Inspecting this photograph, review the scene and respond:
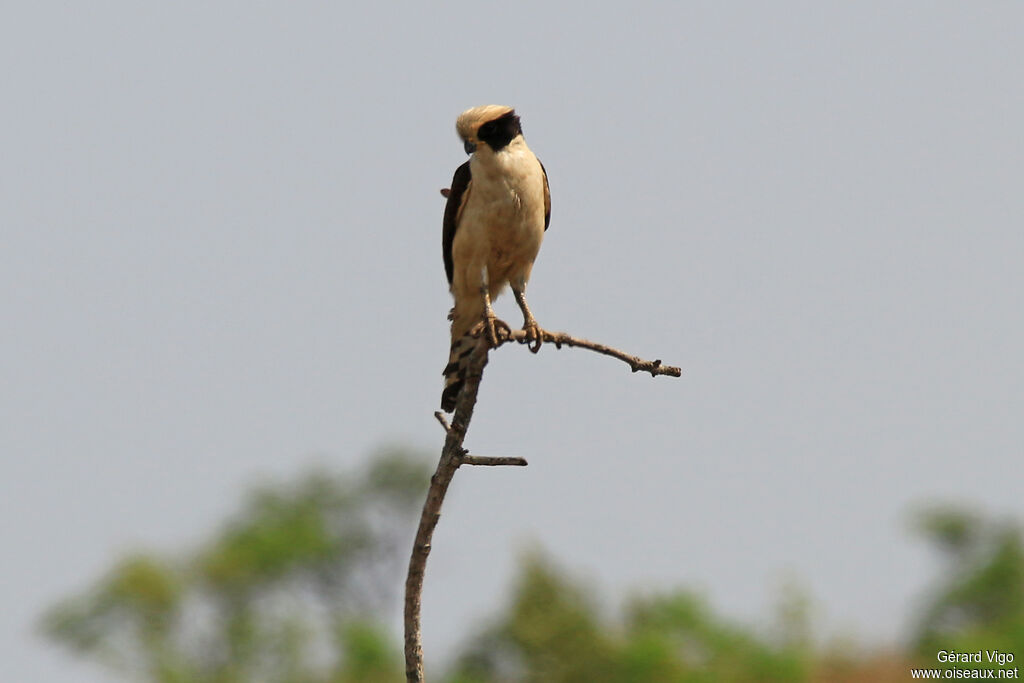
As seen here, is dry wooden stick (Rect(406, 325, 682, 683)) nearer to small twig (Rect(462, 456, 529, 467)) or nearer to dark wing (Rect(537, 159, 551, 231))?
small twig (Rect(462, 456, 529, 467))

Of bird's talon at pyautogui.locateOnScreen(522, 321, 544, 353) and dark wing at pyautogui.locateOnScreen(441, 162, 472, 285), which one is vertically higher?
dark wing at pyautogui.locateOnScreen(441, 162, 472, 285)

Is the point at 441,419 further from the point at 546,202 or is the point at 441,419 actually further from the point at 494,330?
the point at 546,202

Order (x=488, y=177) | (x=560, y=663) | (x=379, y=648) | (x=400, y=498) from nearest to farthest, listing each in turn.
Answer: (x=488, y=177) < (x=560, y=663) < (x=379, y=648) < (x=400, y=498)

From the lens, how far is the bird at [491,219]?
7.34 meters

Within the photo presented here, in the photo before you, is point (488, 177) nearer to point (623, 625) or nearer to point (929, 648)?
point (623, 625)

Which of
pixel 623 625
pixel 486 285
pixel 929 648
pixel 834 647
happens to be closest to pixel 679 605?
pixel 623 625

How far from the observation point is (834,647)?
30.8 m

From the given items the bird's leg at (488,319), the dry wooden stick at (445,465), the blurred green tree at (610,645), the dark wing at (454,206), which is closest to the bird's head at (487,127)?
the dark wing at (454,206)

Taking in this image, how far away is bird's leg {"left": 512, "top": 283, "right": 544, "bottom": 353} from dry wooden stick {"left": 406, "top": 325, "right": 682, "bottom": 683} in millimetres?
978

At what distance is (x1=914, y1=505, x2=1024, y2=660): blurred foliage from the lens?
37219mm

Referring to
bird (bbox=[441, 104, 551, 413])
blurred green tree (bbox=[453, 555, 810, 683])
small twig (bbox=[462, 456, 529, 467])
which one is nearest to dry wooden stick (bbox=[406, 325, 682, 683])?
small twig (bbox=[462, 456, 529, 467])

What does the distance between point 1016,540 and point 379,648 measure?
20.4 m

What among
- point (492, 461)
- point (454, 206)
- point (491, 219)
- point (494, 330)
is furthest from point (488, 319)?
point (492, 461)

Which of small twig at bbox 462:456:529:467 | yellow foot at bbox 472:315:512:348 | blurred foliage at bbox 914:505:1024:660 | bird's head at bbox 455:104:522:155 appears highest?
bird's head at bbox 455:104:522:155
